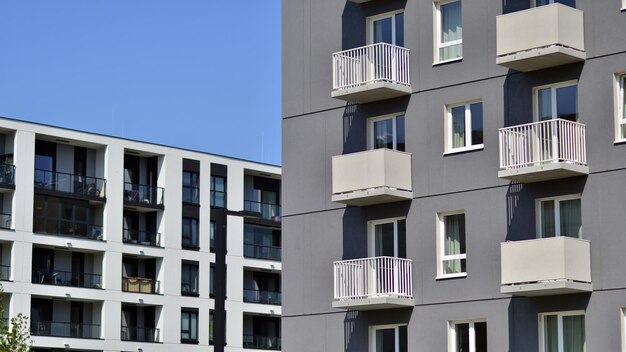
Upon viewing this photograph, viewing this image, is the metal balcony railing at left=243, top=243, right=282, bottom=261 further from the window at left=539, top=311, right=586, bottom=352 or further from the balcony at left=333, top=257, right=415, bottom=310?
the window at left=539, top=311, right=586, bottom=352

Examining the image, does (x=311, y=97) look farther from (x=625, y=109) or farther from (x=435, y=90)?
(x=625, y=109)

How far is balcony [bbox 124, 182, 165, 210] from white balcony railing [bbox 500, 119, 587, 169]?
5091cm

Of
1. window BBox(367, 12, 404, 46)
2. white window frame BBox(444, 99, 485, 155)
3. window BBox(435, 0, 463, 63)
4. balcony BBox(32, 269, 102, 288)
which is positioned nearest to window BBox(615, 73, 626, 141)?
white window frame BBox(444, 99, 485, 155)

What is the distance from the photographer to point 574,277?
34219 mm

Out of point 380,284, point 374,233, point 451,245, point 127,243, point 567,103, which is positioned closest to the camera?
point 567,103

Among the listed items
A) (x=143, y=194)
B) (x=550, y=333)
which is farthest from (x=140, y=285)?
(x=550, y=333)

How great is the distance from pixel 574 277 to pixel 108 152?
5246cm

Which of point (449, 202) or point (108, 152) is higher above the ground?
point (108, 152)

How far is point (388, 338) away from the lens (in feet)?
129

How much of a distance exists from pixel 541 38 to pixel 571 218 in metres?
4.62

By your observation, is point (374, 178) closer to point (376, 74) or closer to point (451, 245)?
point (451, 245)

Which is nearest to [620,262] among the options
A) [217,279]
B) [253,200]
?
[217,279]

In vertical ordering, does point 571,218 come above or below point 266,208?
below

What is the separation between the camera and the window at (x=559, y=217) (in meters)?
35.3
